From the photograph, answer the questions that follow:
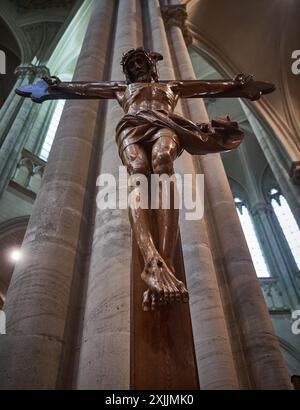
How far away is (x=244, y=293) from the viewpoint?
2240 mm

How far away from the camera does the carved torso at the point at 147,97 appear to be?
1.84 meters

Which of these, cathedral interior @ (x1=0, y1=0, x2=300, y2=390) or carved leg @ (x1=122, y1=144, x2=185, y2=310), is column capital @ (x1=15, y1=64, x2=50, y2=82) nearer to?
cathedral interior @ (x1=0, y1=0, x2=300, y2=390)

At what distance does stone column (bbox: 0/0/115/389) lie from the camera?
1.43 metres

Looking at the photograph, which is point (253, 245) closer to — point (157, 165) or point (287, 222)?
point (287, 222)

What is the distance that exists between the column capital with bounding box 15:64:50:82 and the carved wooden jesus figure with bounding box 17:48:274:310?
924 cm

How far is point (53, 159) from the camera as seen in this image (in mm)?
2441

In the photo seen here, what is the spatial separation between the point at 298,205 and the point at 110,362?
7191 millimetres

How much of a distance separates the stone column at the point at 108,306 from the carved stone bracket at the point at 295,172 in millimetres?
6762

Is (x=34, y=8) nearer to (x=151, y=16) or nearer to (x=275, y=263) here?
(x=151, y=16)

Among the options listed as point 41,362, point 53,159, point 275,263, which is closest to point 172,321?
point 41,362

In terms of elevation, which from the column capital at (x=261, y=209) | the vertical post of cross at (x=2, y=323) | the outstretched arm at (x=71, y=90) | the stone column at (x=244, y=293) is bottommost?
the vertical post of cross at (x=2, y=323)

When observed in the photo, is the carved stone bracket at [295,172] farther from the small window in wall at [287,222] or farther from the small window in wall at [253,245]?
the small window in wall at [287,222]

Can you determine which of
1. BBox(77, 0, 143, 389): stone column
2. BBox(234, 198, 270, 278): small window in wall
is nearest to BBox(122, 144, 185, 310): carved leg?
BBox(77, 0, 143, 389): stone column

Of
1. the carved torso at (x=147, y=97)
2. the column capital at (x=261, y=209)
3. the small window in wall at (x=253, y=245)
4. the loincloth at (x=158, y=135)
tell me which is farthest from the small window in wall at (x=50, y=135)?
the loincloth at (x=158, y=135)
